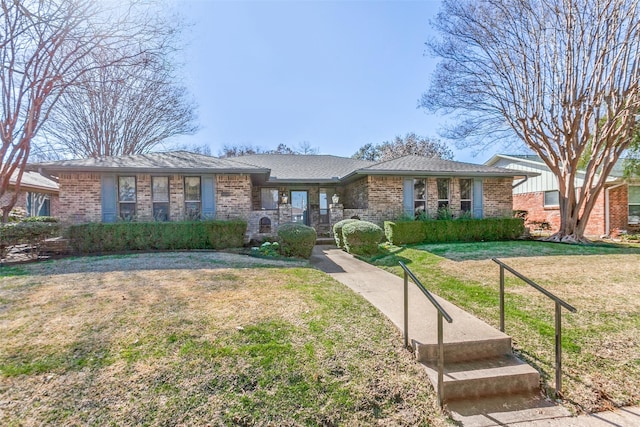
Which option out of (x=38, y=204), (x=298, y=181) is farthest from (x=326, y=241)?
(x=38, y=204)

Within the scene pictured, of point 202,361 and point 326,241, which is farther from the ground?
point 326,241

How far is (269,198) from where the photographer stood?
50.5 feet

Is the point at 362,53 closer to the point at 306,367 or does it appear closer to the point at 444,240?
the point at 444,240

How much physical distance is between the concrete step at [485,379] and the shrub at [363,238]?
20.2ft

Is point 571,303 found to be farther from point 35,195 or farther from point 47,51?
point 35,195

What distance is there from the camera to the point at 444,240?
457 inches

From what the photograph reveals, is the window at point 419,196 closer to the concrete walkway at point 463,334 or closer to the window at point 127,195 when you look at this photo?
the concrete walkway at point 463,334

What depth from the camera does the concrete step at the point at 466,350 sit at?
308cm

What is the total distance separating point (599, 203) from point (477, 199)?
6.69 m

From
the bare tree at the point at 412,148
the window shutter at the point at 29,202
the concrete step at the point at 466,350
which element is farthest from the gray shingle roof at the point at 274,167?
the bare tree at the point at 412,148

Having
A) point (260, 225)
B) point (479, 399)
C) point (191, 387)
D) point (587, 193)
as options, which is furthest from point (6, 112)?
point (587, 193)

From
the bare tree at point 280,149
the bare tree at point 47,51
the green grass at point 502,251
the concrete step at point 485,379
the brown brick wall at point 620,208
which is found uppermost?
the bare tree at point 280,149

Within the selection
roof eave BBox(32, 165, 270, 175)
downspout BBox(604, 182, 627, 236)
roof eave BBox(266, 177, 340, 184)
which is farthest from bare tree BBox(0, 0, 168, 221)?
downspout BBox(604, 182, 627, 236)

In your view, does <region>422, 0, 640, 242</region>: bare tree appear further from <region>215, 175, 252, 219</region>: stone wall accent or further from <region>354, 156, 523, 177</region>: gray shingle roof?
<region>215, 175, 252, 219</region>: stone wall accent
